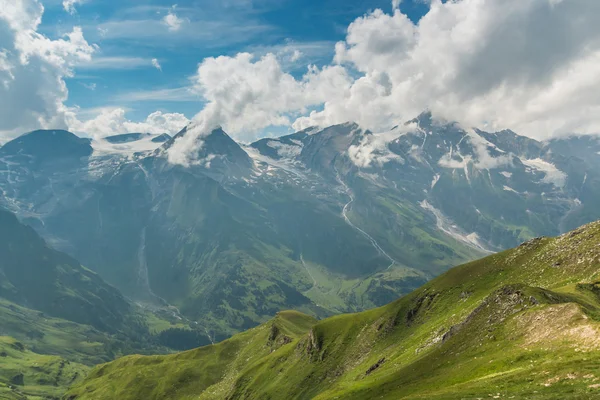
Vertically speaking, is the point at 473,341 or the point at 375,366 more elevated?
the point at 473,341

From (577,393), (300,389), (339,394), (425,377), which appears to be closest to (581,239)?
(425,377)

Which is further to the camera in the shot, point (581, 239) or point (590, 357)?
point (581, 239)

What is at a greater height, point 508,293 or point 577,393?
point 508,293

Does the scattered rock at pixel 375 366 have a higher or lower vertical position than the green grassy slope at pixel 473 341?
lower

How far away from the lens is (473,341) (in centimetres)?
7512

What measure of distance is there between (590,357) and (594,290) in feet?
128

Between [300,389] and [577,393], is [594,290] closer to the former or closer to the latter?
[577,393]

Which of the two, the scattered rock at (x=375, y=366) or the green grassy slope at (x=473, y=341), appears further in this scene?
the scattered rock at (x=375, y=366)

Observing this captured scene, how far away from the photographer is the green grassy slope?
5141 cm

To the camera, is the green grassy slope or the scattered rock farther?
the scattered rock

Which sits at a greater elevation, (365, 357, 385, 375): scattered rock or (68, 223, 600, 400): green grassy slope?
(68, 223, 600, 400): green grassy slope

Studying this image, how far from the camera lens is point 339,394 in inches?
3383

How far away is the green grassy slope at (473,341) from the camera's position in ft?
169

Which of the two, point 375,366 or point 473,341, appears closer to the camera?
point 473,341
